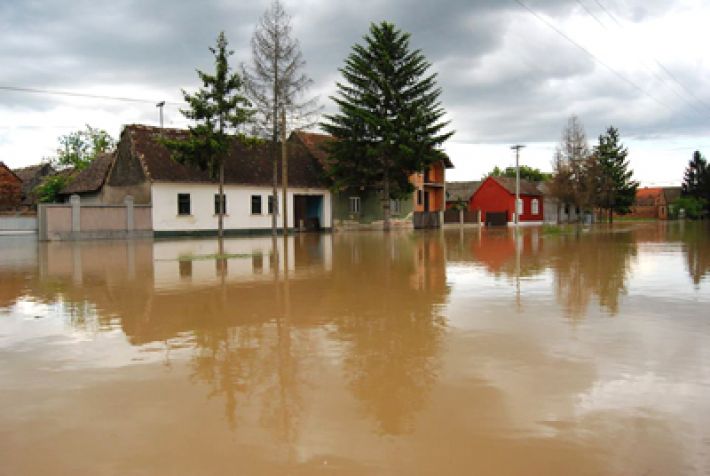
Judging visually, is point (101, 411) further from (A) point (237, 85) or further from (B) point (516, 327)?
(A) point (237, 85)

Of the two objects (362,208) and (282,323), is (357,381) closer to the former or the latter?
(282,323)

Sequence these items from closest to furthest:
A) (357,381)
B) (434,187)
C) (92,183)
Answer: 1. (357,381)
2. (92,183)
3. (434,187)

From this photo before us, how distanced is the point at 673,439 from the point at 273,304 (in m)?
6.42

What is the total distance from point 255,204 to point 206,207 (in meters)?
3.90

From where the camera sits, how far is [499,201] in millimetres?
65625

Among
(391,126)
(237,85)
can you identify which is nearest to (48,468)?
(237,85)

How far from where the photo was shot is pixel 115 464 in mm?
3631

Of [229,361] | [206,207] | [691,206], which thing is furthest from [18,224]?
[691,206]

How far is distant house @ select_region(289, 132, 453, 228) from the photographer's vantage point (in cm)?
4422

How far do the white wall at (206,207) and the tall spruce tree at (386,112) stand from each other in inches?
209

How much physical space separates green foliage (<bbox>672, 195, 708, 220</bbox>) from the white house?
76.3 meters

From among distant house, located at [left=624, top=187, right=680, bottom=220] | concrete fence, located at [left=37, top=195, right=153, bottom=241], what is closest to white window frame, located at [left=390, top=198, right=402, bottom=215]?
concrete fence, located at [left=37, top=195, right=153, bottom=241]

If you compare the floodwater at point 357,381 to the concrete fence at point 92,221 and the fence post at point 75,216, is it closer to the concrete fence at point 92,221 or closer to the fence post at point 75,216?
the concrete fence at point 92,221

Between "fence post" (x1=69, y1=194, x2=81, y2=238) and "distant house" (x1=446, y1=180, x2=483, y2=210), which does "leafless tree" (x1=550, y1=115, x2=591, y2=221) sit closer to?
"distant house" (x1=446, y1=180, x2=483, y2=210)
